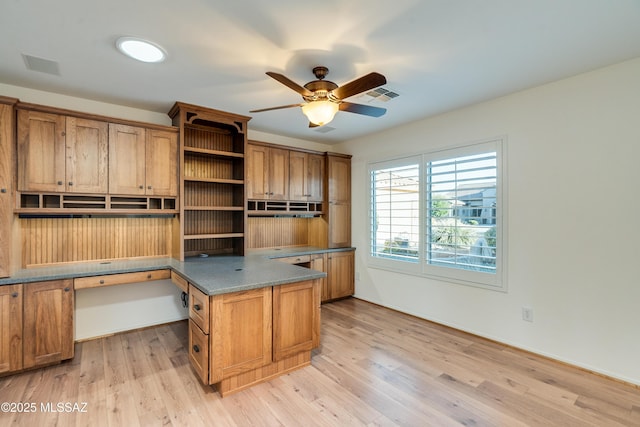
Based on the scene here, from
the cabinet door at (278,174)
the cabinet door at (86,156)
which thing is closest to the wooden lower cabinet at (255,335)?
the cabinet door at (86,156)

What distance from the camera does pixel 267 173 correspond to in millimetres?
4211

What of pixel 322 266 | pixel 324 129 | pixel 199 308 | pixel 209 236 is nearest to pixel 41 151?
pixel 209 236

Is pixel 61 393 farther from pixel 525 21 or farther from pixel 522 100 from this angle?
pixel 522 100

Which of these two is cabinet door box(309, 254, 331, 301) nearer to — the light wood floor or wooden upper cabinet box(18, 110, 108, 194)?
the light wood floor

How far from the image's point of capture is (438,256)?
3.75 m

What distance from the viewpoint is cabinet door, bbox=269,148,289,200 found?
168 inches

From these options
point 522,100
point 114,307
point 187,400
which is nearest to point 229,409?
point 187,400

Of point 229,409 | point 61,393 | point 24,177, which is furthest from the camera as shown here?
point 24,177

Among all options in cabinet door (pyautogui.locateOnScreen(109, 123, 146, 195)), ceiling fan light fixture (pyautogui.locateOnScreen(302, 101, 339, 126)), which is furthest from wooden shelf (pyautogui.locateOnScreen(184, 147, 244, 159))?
ceiling fan light fixture (pyautogui.locateOnScreen(302, 101, 339, 126))

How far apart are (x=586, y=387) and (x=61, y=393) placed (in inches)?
162

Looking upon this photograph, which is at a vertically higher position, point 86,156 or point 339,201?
point 86,156

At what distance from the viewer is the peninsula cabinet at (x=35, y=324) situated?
2.48 meters

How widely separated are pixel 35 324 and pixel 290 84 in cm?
296

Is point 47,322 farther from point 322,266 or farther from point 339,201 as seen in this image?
point 339,201
